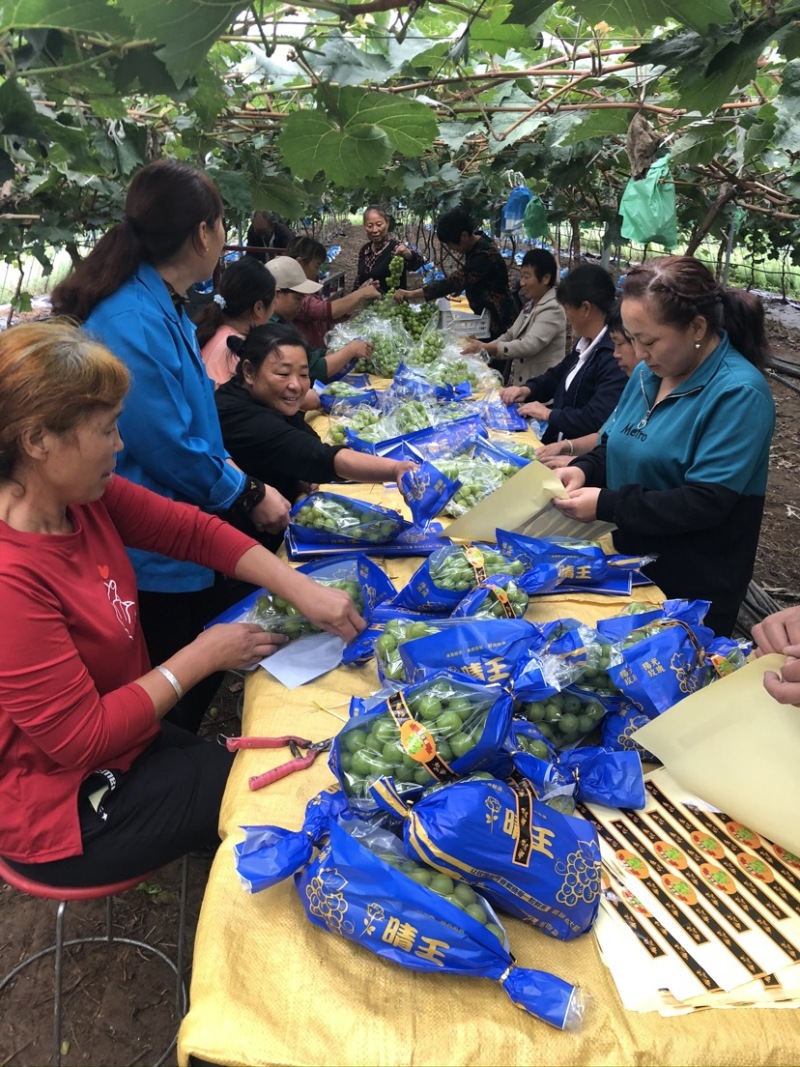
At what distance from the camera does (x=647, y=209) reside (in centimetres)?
266

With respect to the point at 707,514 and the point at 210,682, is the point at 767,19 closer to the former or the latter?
the point at 707,514

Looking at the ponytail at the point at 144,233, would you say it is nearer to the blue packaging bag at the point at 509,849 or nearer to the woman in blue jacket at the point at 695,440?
the woman in blue jacket at the point at 695,440

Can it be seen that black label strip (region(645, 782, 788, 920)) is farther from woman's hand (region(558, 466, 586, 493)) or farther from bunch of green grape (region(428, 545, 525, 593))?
woman's hand (region(558, 466, 586, 493))

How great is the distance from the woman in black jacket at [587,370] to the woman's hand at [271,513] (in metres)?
1.92

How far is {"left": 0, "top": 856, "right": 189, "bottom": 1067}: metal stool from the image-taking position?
1.51 m

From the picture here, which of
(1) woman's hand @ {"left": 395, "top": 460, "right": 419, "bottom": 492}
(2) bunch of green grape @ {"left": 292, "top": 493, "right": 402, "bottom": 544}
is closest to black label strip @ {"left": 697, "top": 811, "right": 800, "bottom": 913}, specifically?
(2) bunch of green grape @ {"left": 292, "top": 493, "right": 402, "bottom": 544}

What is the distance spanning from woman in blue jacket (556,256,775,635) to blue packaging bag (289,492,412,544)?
0.57 metres

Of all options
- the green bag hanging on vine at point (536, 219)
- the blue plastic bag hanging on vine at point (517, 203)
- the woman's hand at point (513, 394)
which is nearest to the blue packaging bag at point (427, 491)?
the woman's hand at point (513, 394)

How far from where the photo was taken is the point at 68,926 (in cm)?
242

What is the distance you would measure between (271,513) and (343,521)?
11.4 inches

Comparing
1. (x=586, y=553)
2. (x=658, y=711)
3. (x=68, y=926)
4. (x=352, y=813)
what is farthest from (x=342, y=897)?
(x=68, y=926)

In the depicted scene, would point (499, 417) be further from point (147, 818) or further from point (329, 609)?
point (147, 818)

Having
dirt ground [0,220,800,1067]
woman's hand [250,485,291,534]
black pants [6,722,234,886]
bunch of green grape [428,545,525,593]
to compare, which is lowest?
dirt ground [0,220,800,1067]

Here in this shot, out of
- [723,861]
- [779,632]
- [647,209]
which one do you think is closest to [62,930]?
[723,861]
